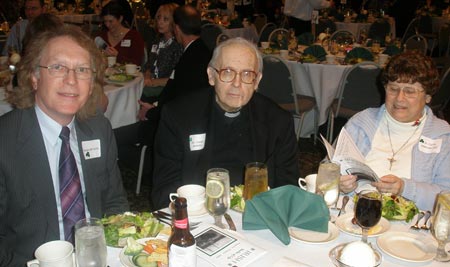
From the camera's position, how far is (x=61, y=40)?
1.92 meters

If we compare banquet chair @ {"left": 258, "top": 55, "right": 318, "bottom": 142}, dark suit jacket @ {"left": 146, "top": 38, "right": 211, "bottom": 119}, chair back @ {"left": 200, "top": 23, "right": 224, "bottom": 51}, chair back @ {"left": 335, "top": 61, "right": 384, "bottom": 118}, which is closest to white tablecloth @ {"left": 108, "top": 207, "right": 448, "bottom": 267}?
dark suit jacket @ {"left": 146, "top": 38, "right": 211, "bottom": 119}

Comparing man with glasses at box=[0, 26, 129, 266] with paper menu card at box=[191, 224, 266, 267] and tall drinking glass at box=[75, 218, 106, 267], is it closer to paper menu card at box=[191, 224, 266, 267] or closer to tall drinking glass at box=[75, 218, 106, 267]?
tall drinking glass at box=[75, 218, 106, 267]

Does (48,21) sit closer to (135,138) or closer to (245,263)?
(135,138)

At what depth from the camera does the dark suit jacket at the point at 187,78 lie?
3.69 m

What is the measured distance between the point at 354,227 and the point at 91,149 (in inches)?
46.5

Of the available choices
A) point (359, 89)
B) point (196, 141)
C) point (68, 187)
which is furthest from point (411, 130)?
point (359, 89)

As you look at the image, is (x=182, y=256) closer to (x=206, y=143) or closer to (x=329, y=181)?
(x=329, y=181)

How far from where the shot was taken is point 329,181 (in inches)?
73.7

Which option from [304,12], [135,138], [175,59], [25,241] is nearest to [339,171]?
[25,241]

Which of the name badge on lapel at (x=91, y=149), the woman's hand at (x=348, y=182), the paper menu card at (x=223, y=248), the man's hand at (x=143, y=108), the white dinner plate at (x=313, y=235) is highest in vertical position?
the name badge on lapel at (x=91, y=149)

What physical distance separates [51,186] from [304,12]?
7.15 meters

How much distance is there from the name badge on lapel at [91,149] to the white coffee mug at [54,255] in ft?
2.26

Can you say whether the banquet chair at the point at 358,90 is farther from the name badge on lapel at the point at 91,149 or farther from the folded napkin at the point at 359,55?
the name badge on lapel at the point at 91,149

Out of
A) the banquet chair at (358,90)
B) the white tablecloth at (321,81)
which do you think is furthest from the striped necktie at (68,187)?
the white tablecloth at (321,81)
